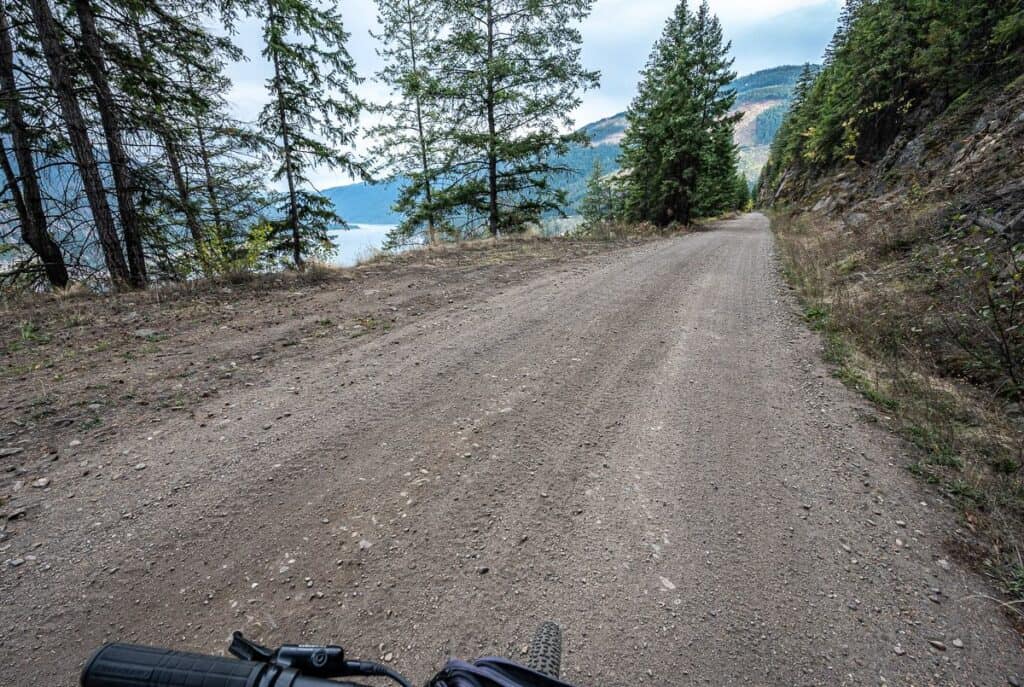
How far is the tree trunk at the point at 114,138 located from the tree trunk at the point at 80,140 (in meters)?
0.17

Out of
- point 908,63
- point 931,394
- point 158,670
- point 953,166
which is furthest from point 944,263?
point 908,63

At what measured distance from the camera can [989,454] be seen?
3.03 meters

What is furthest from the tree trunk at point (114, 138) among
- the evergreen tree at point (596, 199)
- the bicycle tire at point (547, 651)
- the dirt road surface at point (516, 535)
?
the evergreen tree at point (596, 199)

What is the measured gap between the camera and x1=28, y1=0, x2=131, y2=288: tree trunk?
20.6 feet

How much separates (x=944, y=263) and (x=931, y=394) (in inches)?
78.3

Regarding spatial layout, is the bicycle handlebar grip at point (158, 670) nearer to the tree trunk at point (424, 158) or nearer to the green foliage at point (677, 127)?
the tree trunk at point (424, 158)

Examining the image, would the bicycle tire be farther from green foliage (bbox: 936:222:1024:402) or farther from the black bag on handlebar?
green foliage (bbox: 936:222:1024:402)

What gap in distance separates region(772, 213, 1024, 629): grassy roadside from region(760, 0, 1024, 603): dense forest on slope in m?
0.01

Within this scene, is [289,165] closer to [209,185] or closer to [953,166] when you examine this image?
[209,185]

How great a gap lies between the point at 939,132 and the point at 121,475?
20454 millimetres

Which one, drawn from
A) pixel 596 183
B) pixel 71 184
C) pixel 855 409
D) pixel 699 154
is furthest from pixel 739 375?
pixel 596 183

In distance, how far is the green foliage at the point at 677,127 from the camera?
830 inches

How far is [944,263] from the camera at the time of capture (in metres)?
4.70

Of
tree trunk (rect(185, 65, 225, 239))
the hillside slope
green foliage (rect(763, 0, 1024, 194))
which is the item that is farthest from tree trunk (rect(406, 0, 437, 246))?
green foliage (rect(763, 0, 1024, 194))
